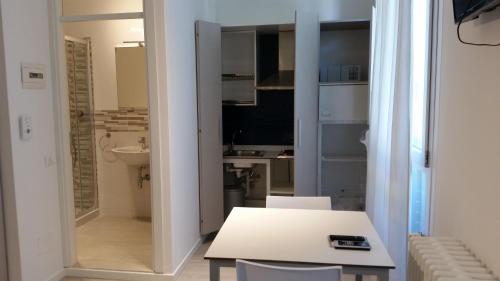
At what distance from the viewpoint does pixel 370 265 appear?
5.62ft

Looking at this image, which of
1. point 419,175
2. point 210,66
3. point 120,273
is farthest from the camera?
point 210,66

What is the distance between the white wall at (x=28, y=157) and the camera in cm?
265

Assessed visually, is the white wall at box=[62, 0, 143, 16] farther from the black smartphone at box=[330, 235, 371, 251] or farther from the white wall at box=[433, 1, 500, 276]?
the black smartphone at box=[330, 235, 371, 251]

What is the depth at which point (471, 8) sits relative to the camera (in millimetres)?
1610

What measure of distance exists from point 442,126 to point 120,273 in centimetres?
255

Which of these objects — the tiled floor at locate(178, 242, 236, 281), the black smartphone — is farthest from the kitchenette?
the black smartphone

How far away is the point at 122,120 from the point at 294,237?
310 centimetres

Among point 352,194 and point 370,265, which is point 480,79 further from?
point 352,194

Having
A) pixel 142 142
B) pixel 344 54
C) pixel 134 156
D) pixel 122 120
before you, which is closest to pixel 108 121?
pixel 122 120

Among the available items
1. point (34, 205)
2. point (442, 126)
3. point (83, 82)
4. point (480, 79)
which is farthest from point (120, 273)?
point (480, 79)

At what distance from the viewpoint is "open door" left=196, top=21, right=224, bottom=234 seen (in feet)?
12.5

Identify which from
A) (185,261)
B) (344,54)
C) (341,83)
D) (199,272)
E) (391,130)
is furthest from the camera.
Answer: (344,54)

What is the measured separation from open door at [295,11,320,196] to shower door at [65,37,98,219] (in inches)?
A: 93.8

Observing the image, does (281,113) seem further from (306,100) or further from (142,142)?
(142,142)
